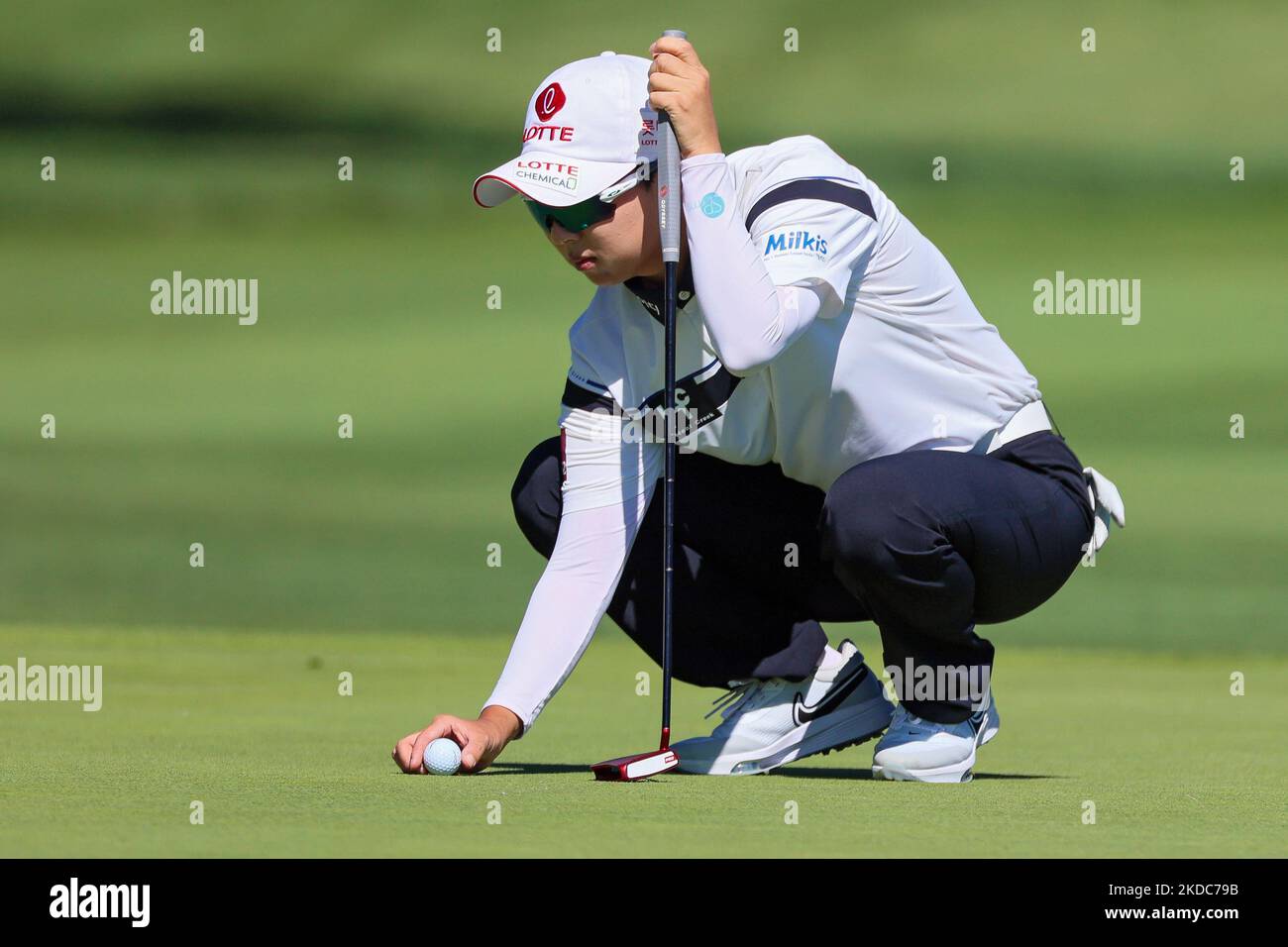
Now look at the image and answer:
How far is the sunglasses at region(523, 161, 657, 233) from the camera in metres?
2.95

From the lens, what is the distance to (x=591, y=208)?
2969 millimetres

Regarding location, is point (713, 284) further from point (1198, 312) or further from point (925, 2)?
point (925, 2)

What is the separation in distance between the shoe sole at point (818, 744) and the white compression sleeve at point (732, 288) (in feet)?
2.59

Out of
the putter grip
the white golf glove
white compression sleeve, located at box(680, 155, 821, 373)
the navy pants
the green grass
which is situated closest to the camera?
the green grass

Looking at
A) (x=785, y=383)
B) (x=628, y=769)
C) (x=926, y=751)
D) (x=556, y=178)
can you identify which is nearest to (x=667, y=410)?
(x=785, y=383)

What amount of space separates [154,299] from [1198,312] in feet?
21.8

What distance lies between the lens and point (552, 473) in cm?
338

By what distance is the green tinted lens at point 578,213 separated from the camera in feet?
9.68

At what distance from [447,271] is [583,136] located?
1098 centimetres

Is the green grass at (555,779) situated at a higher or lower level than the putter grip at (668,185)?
lower

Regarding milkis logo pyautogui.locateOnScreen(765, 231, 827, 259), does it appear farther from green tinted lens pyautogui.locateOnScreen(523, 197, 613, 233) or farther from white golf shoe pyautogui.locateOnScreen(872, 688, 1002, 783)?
white golf shoe pyautogui.locateOnScreen(872, 688, 1002, 783)

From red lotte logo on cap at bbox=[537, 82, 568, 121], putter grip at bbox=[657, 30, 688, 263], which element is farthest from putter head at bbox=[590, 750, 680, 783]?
red lotte logo on cap at bbox=[537, 82, 568, 121]

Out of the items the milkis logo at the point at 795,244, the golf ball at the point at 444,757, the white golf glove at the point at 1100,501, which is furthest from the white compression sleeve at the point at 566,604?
the white golf glove at the point at 1100,501

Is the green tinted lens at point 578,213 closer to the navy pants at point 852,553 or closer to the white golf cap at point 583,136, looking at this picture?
the white golf cap at point 583,136
